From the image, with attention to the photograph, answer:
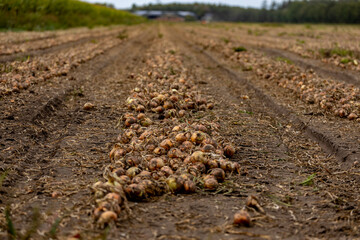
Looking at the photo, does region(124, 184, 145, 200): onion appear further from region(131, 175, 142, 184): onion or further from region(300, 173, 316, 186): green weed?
region(300, 173, 316, 186): green weed

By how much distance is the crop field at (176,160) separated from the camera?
7.10 feet

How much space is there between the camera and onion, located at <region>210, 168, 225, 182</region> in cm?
275

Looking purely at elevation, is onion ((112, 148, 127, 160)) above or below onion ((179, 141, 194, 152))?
below

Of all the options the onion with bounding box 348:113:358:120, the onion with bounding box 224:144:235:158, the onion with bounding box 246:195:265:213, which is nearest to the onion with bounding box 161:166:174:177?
the onion with bounding box 246:195:265:213

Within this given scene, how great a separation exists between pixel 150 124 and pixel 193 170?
139cm

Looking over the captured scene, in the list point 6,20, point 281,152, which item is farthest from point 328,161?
point 6,20

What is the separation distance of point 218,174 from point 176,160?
367 millimetres

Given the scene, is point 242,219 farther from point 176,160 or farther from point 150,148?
point 150,148

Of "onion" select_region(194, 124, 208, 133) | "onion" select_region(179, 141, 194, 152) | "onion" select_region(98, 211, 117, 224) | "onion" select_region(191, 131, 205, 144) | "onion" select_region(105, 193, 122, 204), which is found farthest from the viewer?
"onion" select_region(194, 124, 208, 133)

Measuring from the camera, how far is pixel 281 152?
11.5 feet

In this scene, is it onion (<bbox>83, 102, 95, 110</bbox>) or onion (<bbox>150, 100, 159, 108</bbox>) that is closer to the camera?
onion (<bbox>150, 100, 159, 108</bbox>)

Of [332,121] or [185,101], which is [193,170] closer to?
[185,101]

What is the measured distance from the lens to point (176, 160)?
290 centimetres

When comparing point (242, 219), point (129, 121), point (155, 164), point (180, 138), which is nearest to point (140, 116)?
point (129, 121)
